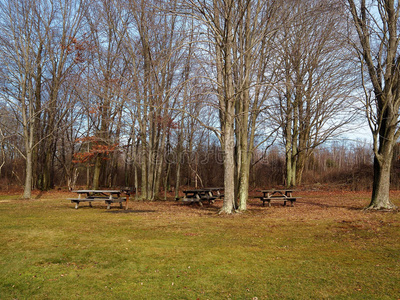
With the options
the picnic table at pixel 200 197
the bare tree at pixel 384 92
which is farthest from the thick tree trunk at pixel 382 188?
the picnic table at pixel 200 197

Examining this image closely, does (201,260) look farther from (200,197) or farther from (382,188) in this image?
(200,197)

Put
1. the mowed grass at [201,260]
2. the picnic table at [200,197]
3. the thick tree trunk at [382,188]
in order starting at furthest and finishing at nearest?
the picnic table at [200,197]
the thick tree trunk at [382,188]
the mowed grass at [201,260]

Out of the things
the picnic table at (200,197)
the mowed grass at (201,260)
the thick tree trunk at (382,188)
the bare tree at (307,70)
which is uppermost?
the bare tree at (307,70)

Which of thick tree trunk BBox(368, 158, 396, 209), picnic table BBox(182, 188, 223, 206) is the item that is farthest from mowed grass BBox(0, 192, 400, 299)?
picnic table BBox(182, 188, 223, 206)

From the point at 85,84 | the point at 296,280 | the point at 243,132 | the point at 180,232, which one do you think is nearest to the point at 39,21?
the point at 85,84

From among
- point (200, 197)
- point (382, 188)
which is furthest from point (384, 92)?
point (200, 197)

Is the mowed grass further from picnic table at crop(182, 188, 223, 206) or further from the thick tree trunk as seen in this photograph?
picnic table at crop(182, 188, 223, 206)

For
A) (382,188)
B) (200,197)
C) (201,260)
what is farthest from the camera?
(200,197)

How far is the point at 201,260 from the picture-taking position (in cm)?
461

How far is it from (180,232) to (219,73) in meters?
6.22

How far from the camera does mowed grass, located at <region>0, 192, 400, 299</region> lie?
11.5 ft

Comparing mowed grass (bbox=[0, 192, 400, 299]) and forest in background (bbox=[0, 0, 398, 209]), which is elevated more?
forest in background (bbox=[0, 0, 398, 209])

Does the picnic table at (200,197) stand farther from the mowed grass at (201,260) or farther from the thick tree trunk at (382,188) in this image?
the thick tree trunk at (382,188)

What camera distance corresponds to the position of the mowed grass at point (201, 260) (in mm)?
3490
